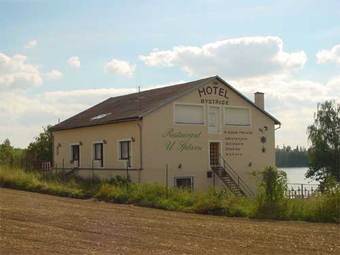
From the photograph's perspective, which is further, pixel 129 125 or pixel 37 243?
pixel 129 125

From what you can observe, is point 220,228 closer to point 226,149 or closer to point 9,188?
point 9,188

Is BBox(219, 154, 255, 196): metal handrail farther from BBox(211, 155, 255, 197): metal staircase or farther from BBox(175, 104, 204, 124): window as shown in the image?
BBox(175, 104, 204, 124): window

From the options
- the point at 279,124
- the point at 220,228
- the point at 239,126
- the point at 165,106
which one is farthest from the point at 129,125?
the point at 220,228

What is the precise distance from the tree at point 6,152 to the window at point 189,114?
14.5 m

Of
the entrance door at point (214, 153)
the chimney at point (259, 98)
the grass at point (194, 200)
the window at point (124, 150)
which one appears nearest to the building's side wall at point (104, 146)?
A: the window at point (124, 150)

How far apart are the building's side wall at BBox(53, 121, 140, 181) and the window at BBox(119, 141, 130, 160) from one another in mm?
270

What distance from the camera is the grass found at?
65.2ft

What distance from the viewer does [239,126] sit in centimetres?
3775

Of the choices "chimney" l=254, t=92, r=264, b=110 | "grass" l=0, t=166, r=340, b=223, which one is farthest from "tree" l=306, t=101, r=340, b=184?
"grass" l=0, t=166, r=340, b=223

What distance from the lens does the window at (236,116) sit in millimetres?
37344

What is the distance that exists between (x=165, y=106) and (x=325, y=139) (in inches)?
1362

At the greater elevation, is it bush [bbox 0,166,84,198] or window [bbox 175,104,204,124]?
window [bbox 175,104,204,124]

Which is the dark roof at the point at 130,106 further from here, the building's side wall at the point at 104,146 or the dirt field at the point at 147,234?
the dirt field at the point at 147,234

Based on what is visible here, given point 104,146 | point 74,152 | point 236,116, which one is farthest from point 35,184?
point 236,116
